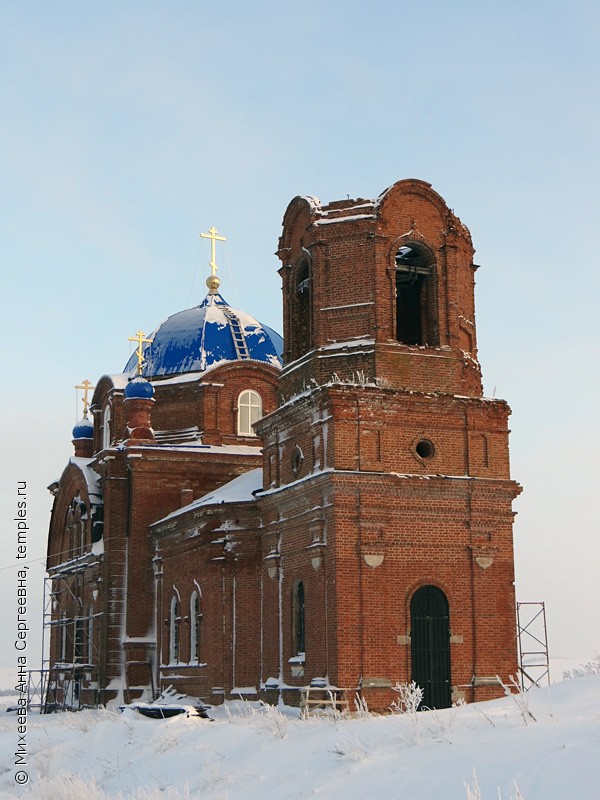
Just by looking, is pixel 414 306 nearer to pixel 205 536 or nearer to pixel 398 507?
pixel 398 507

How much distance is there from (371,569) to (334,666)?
1.71m

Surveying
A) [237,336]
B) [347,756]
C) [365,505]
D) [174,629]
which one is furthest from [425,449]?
→ [237,336]

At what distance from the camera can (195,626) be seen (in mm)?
23438

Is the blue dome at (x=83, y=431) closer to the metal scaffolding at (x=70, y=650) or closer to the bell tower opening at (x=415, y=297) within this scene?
the metal scaffolding at (x=70, y=650)

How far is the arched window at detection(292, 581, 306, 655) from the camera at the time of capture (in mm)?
19656

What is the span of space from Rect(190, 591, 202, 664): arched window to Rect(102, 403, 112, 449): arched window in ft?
24.5

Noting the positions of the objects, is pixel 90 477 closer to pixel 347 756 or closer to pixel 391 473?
pixel 391 473

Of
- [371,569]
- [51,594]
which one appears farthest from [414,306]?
[51,594]

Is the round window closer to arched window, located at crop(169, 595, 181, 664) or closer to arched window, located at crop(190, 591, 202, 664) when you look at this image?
arched window, located at crop(190, 591, 202, 664)

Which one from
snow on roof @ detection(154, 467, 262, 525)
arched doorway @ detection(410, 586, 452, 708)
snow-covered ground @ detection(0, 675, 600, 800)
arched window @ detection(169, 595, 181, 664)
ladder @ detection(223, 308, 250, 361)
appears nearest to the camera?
snow-covered ground @ detection(0, 675, 600, 800)

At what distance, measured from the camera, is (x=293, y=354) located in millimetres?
20906

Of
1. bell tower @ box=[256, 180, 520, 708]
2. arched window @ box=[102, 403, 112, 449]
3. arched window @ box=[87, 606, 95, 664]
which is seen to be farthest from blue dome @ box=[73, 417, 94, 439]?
bell tower @ box=[256, 180, 520, 708]

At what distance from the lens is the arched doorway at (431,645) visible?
725 inches

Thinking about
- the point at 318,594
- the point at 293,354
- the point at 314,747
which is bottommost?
the point at 314,747
